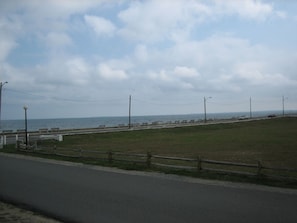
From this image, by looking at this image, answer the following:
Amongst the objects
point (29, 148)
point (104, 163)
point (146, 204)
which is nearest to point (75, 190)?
point (146, 204)

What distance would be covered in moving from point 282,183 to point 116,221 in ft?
24.6

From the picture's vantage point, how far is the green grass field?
82.0 ft

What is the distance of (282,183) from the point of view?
45.4ft

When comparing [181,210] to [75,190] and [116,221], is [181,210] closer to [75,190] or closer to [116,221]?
[116,221]

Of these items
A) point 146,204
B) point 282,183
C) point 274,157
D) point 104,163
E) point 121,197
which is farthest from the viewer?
point 274,157

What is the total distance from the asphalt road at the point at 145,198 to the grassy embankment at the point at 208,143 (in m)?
8.71

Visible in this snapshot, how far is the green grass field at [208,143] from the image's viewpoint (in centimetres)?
2500

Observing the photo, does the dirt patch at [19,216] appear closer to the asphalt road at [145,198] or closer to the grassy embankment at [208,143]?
the asphalt road at [145,198]

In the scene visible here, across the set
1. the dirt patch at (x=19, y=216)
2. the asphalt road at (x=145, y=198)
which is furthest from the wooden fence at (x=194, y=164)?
the dirt patch at (x=19, y=216)

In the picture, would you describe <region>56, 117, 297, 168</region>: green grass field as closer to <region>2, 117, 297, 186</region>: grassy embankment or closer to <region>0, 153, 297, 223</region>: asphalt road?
<region>2, 117, 297, 186</region>: grassy embankment

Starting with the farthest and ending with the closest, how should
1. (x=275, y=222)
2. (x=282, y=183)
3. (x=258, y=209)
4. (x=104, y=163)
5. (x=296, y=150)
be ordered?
1. (x=296, y=150)
2. (x=104, y=163)
3. (x=282, y=183)
4. (x=258, y=209)
5. (x=275, y=222)

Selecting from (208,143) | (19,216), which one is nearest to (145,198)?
(19,216)

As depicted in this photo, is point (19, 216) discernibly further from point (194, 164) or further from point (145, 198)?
point (194, 164)

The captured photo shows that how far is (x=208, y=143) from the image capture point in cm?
3775
